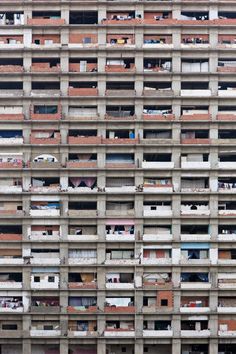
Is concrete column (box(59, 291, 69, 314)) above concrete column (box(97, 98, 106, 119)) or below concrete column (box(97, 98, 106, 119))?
below

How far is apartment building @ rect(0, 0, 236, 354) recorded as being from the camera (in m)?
33.0

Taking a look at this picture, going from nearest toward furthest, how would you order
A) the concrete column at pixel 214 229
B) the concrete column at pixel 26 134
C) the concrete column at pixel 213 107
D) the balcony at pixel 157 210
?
the concrete column at pixel 214 229 < the balcony at pixel 157 210 < the concrete column at pixel 26 134 < the concrete column at pixel 213 107

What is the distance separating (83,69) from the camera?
1371 inches

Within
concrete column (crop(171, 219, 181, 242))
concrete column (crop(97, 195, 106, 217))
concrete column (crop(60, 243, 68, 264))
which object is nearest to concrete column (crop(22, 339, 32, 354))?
concrete column (crop(60, 243, 68, 264))

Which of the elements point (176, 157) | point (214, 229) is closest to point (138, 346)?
point (214, 229)

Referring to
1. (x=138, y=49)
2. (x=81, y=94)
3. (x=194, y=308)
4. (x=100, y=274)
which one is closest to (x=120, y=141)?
(x=81, y=94)

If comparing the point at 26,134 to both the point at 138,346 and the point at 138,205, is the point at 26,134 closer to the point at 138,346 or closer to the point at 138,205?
the point at 138,205

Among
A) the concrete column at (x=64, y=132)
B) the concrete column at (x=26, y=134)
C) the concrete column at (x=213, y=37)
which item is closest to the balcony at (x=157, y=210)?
the concrete column at (x=64, y=132)

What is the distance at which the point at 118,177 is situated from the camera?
34000mm

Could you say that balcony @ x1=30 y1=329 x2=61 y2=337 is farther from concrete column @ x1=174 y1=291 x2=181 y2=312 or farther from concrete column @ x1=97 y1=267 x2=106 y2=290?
concrete column @ x1=174 y1=291 x2=181 y2=312

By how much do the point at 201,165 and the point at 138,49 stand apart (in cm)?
924

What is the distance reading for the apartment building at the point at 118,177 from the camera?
108ft

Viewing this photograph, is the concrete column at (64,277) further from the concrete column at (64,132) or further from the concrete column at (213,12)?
the concrete column at (213,12)

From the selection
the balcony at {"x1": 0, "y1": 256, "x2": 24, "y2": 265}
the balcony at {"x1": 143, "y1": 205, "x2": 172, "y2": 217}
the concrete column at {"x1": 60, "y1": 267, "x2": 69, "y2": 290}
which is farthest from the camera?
the balcony at {"x1": 143, "y1": 205, "x2": 172, "y2": 217}
